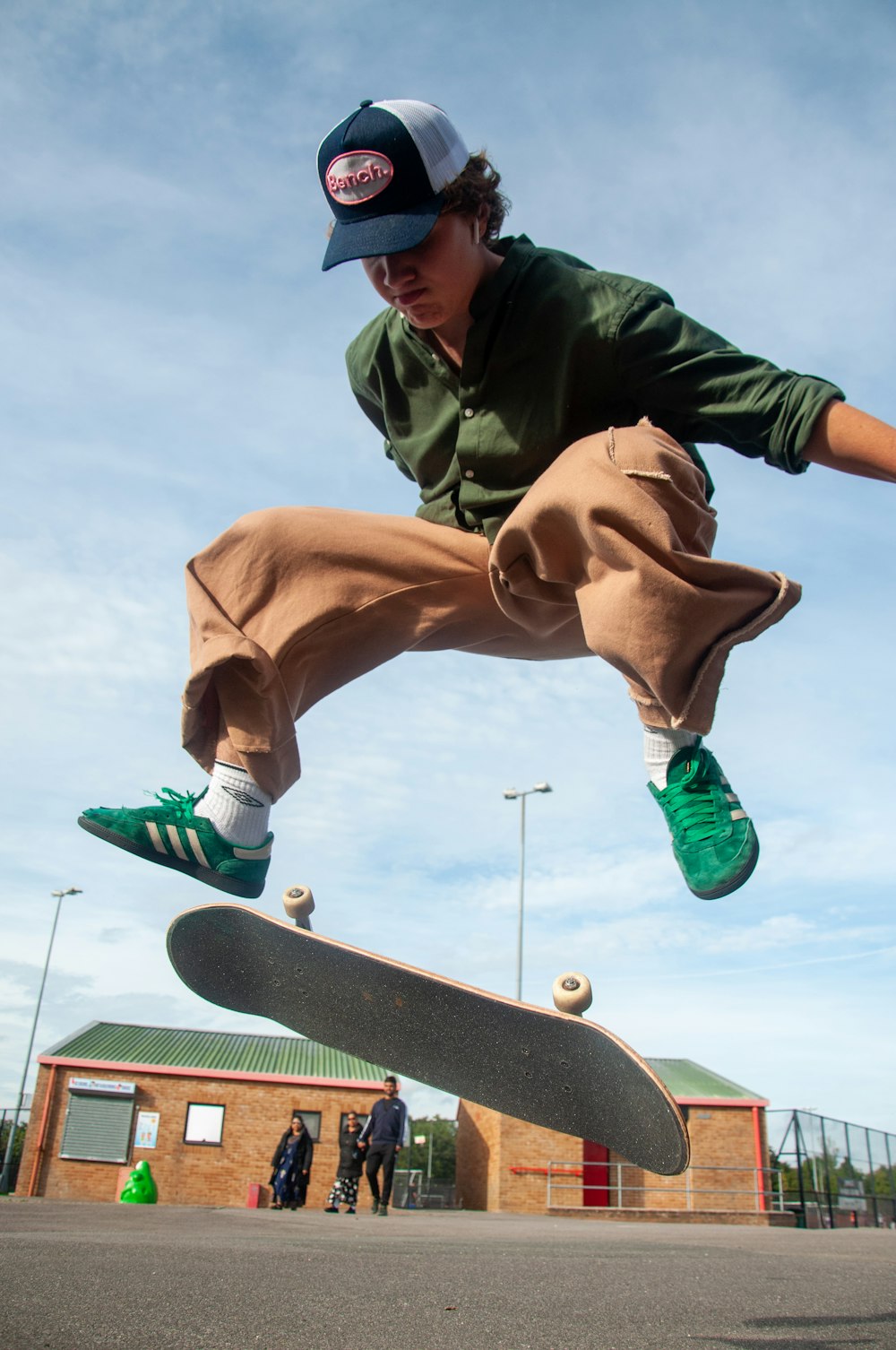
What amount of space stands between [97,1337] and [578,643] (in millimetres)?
2002

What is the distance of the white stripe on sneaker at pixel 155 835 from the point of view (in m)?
2.52

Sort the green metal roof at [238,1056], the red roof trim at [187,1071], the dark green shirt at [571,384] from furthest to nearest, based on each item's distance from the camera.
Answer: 1. the green metal roof at [238,1056]
2. the red roof trim at [187,1071]
3. the dark green shirt at [571,384]

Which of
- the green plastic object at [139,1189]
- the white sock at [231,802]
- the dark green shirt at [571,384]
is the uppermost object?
the dark green shirt at [571,384]

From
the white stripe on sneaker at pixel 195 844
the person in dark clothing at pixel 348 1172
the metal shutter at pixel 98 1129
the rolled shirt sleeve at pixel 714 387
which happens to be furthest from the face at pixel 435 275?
the metal shutter at pixel 98 1129

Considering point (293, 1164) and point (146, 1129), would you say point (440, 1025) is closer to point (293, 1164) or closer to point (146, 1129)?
point (293, 1164)

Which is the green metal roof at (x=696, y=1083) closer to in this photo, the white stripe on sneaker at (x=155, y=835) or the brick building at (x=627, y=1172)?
the brick building at (x=627, y=1172)

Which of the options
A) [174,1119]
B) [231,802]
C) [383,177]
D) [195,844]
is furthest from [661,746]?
[174,1119]

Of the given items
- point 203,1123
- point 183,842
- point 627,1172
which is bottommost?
point 627,1172

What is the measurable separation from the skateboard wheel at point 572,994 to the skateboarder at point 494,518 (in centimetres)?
37

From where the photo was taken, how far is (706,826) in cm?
240

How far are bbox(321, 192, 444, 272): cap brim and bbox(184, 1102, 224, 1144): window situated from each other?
96.0 feet

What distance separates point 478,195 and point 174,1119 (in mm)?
29597

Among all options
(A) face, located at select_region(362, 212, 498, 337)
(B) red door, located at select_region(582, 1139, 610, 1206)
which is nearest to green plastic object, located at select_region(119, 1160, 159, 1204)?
(B) red door, located at select_region(582, 1139, 610, 1206)

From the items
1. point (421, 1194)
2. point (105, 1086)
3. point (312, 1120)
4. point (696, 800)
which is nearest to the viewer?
point (696, 800)
